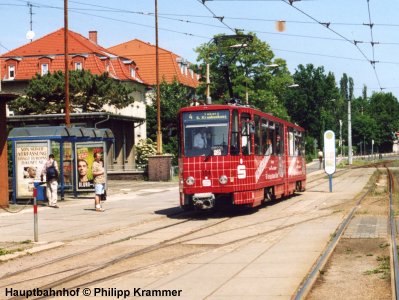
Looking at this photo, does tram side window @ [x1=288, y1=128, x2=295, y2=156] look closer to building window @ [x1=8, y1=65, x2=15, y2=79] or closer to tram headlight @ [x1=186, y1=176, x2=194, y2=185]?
tram headlight @ [x1=186, y1=176, x2=194, y2=185]

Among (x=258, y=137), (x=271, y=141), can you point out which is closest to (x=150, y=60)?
(x=271, y=141)

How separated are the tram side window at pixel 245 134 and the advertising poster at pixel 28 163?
348 inches

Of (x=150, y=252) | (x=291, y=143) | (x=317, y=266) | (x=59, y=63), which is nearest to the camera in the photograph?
(x=317, y=266)

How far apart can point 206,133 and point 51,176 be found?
6.92m

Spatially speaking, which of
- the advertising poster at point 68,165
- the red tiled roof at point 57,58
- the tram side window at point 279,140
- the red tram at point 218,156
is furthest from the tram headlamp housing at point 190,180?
the red tiled roof at point 57,58

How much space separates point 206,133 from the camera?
1933 centimetres

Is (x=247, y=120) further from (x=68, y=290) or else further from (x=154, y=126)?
(x=154, y=126)

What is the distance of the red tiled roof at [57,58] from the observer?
71688mm

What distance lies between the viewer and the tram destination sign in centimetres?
1928

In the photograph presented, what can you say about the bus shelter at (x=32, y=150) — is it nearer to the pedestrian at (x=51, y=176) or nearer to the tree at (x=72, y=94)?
the pedestrian at (x=51, y=176)

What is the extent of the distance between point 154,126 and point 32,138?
1920 inches

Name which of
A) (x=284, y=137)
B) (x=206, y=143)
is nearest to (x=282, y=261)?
(x=206, y=143)

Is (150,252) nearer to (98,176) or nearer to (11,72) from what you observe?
(98,176)

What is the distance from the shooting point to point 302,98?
117m
